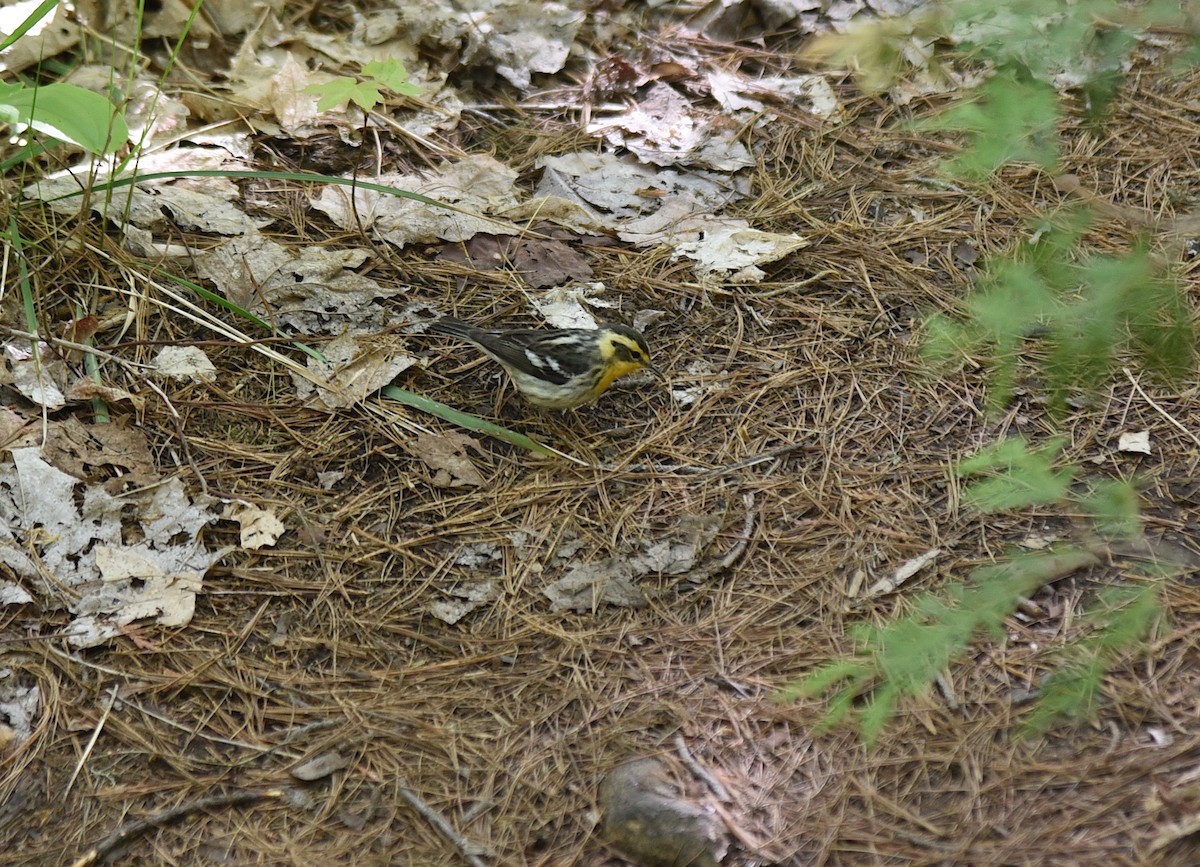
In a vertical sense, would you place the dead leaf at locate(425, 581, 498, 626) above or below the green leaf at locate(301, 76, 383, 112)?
below

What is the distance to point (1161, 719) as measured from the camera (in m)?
2.80

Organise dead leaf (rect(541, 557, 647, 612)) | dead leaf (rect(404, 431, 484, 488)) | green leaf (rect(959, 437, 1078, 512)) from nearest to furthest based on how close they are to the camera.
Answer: green leaf (rect(959, 437, 1078, 512)) < dead leaf (rect(541, 557, 647, 612)) < dead leaf (rect(404, 431, 484, 488))

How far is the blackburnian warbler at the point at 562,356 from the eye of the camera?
4066mm

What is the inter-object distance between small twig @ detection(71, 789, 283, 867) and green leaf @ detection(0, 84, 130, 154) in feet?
8.04

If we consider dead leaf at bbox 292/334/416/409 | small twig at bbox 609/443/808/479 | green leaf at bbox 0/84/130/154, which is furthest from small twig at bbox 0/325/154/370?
small twig at bbox 609/443/808/479

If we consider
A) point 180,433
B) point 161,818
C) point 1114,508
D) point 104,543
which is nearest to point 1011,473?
point 1114,508

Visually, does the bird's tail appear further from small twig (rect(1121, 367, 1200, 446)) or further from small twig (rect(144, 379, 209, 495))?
small twig (rect(1121, 367, 1200, 446))

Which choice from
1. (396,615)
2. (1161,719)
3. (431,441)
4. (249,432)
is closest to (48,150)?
(249,432)

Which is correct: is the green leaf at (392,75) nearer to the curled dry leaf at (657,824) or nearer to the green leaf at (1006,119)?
the green leaf at (1006,119)

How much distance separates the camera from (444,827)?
2.82 m

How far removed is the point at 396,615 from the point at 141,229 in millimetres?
2367

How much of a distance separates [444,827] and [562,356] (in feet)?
6.25

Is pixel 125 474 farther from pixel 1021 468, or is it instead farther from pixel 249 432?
pixel 1021 468

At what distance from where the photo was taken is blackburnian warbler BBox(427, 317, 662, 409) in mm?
4066
